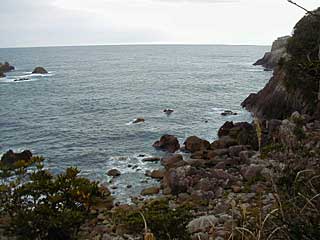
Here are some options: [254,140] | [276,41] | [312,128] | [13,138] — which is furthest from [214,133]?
[276,41]

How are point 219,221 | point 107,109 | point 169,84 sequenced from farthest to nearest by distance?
1. point 169,84
2. point 107,109
3. point 219,221

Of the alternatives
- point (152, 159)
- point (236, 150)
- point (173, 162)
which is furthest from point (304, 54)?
point (152, 159)

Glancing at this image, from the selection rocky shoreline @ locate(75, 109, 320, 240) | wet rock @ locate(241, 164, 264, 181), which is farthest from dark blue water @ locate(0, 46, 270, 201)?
wet rock @ locate(241, 164, 264, 181)

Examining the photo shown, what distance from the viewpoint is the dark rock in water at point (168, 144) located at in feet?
88.0

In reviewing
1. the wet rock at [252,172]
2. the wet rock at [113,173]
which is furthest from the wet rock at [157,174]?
the wet rock at [252,172]

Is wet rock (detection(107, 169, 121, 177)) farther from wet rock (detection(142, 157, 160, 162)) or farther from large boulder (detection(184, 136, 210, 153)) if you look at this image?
large boulder (detection(184, 136, 210, 153))

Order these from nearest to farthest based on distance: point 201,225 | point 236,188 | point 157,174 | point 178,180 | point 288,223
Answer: point 288,223, point 201,225, point 236,188, point 178,180, point 157,174

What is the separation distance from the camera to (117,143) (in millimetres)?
29703

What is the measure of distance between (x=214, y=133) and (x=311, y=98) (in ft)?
28.1

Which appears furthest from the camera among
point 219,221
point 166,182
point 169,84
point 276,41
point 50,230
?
point 276,41

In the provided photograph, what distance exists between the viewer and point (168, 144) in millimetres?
27250

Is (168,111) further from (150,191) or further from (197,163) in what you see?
(150,191)

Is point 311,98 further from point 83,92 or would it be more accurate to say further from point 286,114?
point 83,92

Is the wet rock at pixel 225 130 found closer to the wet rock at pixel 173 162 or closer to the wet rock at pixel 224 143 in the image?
the wet rock at pixel 224 143
